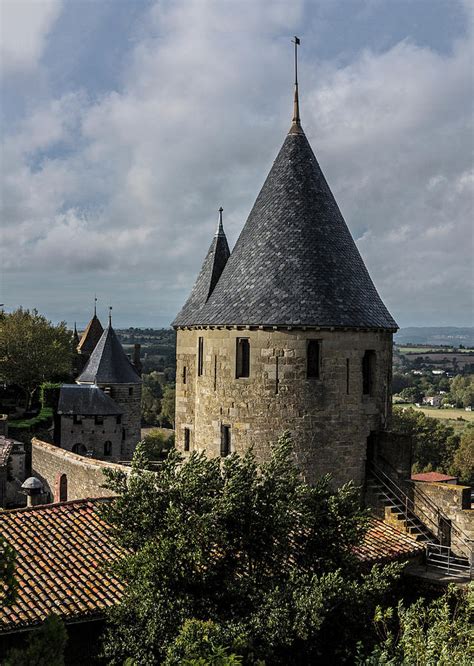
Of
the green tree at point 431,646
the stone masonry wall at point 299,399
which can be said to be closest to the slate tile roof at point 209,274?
the stone masonry wall at point 299,399

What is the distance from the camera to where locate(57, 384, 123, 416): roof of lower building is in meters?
44.6

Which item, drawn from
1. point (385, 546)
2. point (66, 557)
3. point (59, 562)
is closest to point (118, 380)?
point (385, 546)

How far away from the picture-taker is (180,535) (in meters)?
13.4

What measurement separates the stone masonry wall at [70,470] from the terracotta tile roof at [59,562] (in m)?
3.79

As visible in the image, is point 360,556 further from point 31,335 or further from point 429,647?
point 31,335

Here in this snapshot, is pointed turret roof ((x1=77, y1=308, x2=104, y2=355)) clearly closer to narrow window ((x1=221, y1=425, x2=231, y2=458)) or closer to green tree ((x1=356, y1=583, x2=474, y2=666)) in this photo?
narrow window ((x1=221, y1=425, x2=231, y2=458))

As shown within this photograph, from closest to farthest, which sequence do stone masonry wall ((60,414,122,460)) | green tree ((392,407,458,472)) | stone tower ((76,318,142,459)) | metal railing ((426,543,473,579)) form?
1. metal railing ((426,543,473,579))
2. stone masonry wall ((60,414,122,460))
3. stone tower ((76,318,142,459))
4. green tree ((392,407,458,472))

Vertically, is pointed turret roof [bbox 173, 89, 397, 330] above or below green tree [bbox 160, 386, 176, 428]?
above

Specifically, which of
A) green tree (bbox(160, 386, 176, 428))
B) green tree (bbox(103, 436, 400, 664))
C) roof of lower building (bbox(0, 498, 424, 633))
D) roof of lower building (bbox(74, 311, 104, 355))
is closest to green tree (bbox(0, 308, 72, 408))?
roof of lower building (bbox(74, 311, 104, 355))

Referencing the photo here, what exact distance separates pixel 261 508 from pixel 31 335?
46.8m

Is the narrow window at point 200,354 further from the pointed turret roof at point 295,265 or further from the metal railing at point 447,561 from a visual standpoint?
the metal railing at point 447,561

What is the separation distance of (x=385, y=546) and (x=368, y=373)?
5.40 m

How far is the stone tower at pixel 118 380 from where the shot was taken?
48.0 meters

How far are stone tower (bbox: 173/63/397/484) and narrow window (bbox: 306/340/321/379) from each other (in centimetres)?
3
